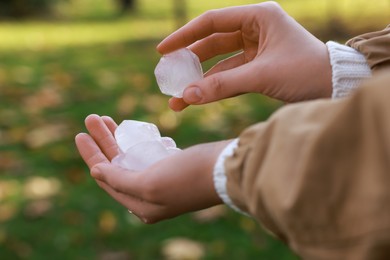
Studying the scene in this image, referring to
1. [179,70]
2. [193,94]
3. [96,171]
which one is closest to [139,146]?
[96,171]

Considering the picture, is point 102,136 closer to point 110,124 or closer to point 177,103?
point 110,124

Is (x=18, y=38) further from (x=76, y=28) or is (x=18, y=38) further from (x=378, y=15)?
(x=378, y=15)

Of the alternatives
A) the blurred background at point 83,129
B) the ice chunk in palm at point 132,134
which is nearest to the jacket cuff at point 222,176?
the ice chunk in palm at point 132,134

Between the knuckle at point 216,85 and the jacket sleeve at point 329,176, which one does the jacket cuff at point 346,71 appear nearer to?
the knuckle at point 216,85

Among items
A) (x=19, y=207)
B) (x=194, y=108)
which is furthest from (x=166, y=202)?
(x=194, y=108)

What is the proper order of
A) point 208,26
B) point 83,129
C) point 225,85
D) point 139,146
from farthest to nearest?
point 83,129
point 208,26
point 225,85
point 139,146
